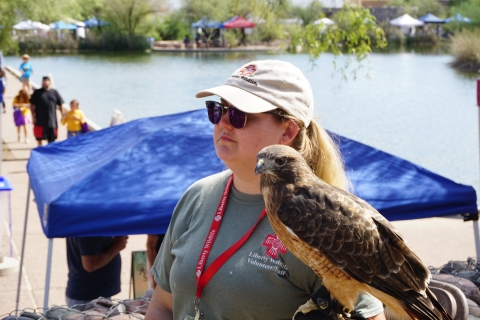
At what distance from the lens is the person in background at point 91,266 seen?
5.29 metres

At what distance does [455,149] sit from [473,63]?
1607 cm

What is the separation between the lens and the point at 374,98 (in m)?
28.3

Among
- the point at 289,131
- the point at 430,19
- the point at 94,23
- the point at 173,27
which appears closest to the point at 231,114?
the point at 289,131

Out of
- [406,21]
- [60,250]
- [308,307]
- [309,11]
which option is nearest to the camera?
[308,307]

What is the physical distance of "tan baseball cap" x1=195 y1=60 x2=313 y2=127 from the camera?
2.69 meters

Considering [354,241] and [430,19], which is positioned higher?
[430,19]

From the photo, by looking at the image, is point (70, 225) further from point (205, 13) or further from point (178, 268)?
point (205, 13)

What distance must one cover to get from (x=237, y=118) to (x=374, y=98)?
26.3 metres

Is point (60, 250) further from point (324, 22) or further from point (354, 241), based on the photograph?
point (354, 241)

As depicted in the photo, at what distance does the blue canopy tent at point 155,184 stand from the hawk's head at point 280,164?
8.39 feet

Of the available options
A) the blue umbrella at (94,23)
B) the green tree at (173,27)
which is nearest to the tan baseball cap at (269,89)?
the blue umbrella at (94,23)

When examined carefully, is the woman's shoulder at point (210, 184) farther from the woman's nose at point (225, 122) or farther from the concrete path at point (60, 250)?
the concrete path at point (60, 250)

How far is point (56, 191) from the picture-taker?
5.03 m

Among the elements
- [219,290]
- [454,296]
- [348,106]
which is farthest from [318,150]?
[348,106]
